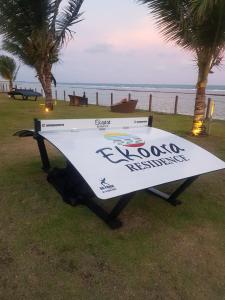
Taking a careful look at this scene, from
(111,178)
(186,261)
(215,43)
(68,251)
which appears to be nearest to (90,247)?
(68,251)

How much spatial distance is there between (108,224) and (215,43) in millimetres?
6632

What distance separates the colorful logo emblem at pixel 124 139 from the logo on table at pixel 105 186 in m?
1.04

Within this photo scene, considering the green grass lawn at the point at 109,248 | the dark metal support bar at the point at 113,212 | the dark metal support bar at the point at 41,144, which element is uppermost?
the dark metal support bar at the point at 41,144

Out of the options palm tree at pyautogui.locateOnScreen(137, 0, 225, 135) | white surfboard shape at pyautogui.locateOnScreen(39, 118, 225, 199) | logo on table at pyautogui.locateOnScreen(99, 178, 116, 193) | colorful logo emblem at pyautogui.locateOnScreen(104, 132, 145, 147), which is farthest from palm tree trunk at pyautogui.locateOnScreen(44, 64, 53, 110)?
logo on table at pyautogui.locateOnScreen(99, 178, 116, 193)

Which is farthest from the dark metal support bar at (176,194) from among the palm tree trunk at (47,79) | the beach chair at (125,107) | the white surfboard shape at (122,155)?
the palm tree trunk at (47,79)

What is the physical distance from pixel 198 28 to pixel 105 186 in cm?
675

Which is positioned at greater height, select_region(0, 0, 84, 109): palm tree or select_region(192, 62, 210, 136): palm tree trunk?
select_region(0, 0, 84, 109): palm tree

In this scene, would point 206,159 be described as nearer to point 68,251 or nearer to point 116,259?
point 116,259

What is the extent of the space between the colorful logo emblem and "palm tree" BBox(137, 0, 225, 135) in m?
4.43

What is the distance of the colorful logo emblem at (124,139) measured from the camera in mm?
3913

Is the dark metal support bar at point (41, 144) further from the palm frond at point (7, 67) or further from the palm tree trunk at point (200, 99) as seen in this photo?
the palm frond at point (7, 67)

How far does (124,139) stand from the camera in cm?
407

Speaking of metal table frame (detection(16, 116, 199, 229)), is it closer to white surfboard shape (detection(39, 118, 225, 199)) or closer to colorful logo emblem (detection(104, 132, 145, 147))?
white surfboard shape (detection(39, 118, 225, 199))

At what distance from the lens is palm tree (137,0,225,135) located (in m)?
7.24
